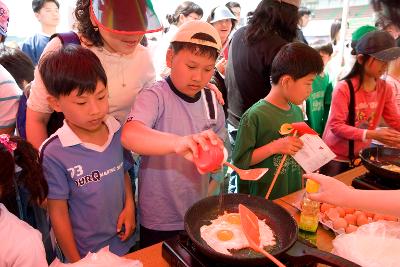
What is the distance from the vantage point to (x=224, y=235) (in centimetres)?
95

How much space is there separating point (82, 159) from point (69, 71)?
1.06ft

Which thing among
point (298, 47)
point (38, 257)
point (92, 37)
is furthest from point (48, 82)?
point (298, 47)

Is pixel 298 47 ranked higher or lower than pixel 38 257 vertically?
higher

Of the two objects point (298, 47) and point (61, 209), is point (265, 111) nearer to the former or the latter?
point (298, 47)

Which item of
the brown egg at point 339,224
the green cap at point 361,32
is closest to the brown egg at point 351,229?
the brown egg at point 339,224

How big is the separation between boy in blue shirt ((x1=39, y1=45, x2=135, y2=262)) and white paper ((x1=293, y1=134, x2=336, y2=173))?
0.77 meters

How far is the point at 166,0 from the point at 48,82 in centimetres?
303

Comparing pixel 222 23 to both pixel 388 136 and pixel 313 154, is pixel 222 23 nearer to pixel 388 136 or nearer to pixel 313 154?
pixel 388 136

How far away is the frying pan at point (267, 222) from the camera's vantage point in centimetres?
78

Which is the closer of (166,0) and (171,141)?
(171,141)

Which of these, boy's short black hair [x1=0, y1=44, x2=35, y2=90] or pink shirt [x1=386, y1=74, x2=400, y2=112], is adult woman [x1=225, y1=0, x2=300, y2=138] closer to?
pink shirt [x1=386, y1=74, x2=400, y2=112]

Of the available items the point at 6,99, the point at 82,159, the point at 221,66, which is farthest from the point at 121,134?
the point at 221,66

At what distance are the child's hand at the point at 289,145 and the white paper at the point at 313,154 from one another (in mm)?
20

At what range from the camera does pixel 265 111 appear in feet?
5.46
